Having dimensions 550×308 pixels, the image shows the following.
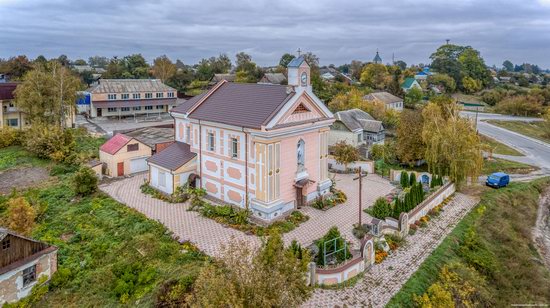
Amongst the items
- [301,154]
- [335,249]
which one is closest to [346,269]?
[335,249]

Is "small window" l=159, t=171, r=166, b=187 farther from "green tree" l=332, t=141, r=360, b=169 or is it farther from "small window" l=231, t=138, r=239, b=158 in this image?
"green tree" l=332, t=141, r=360, b=169

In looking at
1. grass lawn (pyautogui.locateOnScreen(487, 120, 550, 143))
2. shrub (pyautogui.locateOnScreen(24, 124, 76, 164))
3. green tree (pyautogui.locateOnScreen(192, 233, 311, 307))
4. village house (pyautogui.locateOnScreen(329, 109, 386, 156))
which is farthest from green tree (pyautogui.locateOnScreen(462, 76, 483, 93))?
green tree (pyautogui.locateOnScreen(192, 233, 311, 307))

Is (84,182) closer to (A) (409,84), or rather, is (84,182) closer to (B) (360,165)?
(B) (360,165)

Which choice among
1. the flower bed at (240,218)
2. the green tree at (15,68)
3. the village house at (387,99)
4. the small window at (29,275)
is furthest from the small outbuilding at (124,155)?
the green tree at (15,68)

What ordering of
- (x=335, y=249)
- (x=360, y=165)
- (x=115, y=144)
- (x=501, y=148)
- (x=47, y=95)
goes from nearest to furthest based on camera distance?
(x=335, y=249) → (x=115, y=144) → (x=360, y=165) → (x=47, y=95) → (x=501, y=148)

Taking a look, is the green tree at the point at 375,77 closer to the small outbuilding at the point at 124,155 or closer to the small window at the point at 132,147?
the small outbuilding at the point at 124,155

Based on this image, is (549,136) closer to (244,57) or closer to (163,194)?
(163,194)

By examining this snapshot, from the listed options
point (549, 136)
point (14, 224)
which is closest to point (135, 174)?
point (14, 224)
